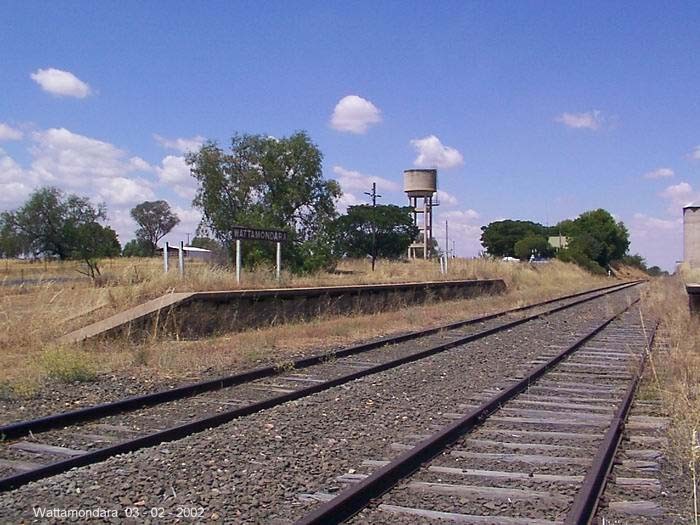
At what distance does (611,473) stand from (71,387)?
6.96 meters

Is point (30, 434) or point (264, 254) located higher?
point (264, 254)

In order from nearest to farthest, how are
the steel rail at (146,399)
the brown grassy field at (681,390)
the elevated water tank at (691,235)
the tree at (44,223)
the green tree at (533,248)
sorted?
the brown grassy field at (681,390) < the steel rail at (146,399) < the elevated water tank at (691,235) < the tree at (44,223) < the green tree at (533,248)

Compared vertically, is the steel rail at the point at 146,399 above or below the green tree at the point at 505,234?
below

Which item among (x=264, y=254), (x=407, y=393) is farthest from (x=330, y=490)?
(x=264, y=254)

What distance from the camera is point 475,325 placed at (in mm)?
21109

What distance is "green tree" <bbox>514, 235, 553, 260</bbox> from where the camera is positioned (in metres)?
103

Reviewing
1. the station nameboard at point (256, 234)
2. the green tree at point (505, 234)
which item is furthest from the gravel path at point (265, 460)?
the green tree at point (505, 234)

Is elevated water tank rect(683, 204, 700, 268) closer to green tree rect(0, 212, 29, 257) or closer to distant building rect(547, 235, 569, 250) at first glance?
green tree rect(0, 212, 29, 257)

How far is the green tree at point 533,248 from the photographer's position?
339 feet

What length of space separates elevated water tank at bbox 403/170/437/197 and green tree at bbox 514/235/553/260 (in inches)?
1116

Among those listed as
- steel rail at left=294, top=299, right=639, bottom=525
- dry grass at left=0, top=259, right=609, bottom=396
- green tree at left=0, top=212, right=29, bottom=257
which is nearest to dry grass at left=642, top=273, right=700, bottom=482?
steel rail at left=294, top=299, right=639, bottom=525

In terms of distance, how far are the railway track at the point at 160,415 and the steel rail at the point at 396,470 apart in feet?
7.62

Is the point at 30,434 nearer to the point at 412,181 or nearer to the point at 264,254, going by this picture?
the point at 264,254
